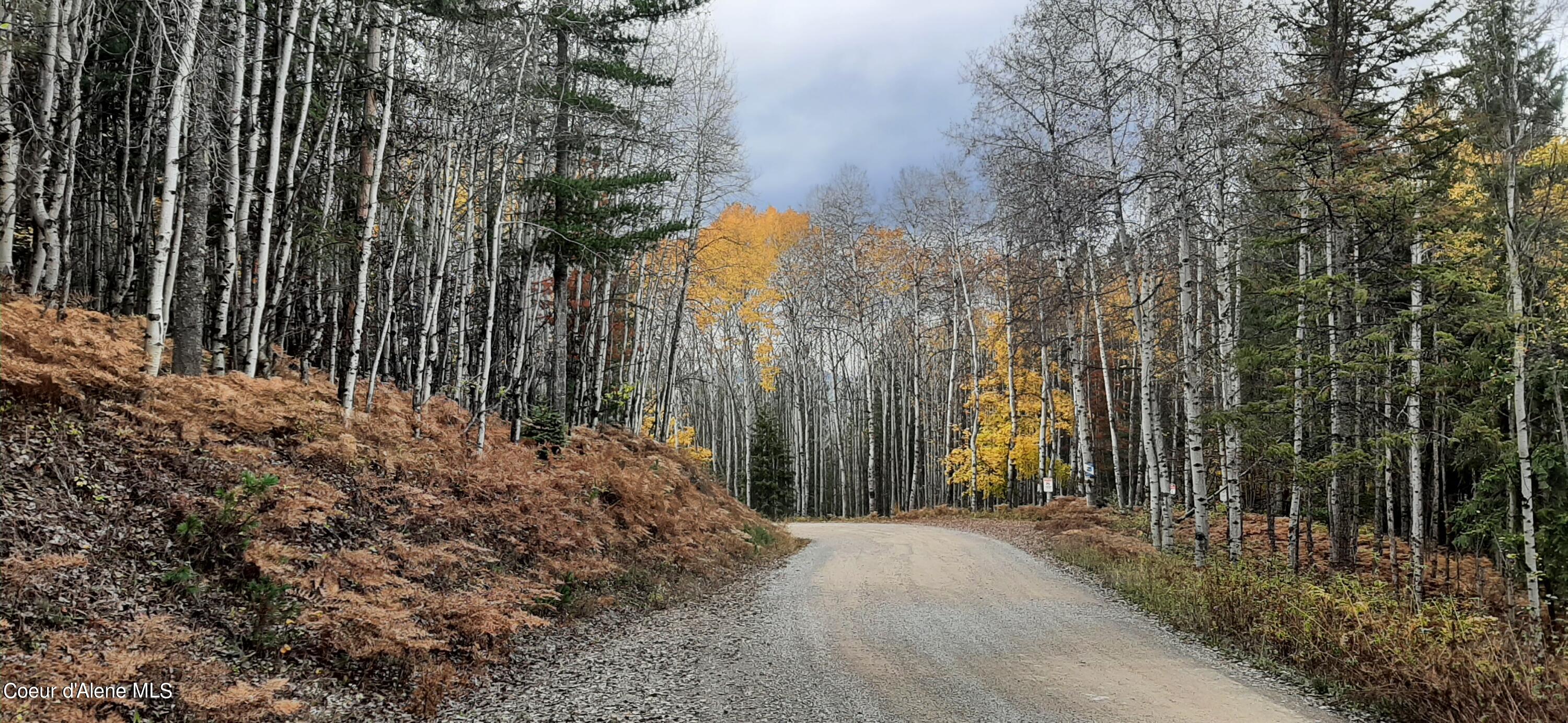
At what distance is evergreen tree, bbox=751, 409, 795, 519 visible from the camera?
111ft

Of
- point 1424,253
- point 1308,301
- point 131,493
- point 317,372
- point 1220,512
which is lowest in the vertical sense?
point 1220,512

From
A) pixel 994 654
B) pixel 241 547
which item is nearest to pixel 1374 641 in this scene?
pixel 994 654

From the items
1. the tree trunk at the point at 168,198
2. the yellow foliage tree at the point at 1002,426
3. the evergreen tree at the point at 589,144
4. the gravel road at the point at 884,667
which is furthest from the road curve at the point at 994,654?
the yellow foliage tree at the point at 1002,426

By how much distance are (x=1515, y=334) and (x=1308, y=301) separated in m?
1.90

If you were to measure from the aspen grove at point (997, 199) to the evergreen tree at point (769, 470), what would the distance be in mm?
16485

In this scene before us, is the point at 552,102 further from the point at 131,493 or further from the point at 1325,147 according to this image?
the point at 1325,147

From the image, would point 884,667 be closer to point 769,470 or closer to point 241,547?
point 241,547

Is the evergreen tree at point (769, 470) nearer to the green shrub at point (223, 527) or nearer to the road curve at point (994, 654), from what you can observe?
the road curve at point (994, 654)

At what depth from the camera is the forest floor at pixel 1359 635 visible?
519cm

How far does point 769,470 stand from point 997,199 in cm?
2186

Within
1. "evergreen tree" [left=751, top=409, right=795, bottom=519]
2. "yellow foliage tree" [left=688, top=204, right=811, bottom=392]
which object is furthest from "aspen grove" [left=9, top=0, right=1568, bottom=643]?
"evergreen tree" [left=751, top=409, right=795, bottom=519]

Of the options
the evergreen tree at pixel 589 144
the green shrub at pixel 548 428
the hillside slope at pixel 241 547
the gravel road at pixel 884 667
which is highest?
the evergreen tree at pixel 589 144

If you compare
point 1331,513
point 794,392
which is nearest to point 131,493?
point 1331,513

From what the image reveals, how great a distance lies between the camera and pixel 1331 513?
11.5 metres
